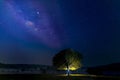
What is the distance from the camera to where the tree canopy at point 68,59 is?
139 metres

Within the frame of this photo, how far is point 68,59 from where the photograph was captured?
13938 cm

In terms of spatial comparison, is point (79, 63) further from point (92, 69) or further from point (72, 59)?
point (92, 69)

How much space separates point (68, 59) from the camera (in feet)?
457

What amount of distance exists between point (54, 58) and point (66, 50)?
28.6ft

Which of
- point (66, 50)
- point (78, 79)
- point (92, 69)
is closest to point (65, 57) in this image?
point (66, 50)

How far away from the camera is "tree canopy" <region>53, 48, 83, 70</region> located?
13862 cm

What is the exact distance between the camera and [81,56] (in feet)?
470

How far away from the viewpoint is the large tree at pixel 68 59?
13862 cm

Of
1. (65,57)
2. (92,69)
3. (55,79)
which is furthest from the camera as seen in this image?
(92,69)

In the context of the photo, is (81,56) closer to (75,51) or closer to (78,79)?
(75,51)

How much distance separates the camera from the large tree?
455ft

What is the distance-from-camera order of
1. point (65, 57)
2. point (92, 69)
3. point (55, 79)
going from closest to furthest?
point (55, 79) → point (65, 57) → point (92, 69)

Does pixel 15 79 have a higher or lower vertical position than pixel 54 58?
lower

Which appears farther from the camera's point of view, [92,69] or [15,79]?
[92,69]
